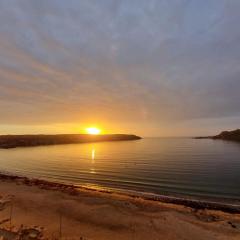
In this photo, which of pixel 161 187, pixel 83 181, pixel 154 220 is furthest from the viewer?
pixel 83 181

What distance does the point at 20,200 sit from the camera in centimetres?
2089

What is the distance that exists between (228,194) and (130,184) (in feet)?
38.4

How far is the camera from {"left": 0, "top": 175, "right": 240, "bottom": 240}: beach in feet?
45.1

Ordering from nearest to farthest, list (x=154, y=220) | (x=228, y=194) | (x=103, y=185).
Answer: (x=154, y=220) < (x=228, y=194) < (x=103, y=185)

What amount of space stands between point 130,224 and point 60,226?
428 cm

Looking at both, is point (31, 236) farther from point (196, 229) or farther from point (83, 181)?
point (83, 181)

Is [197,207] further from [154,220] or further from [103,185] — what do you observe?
[103,185]

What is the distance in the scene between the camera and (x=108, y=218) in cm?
1644

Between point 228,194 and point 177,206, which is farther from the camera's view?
point 228,194

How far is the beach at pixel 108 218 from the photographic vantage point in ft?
45.1

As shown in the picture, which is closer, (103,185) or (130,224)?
(130,224)

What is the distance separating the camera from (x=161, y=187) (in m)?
29.5

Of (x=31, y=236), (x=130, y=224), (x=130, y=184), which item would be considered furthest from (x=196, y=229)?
(x=130, y=184)

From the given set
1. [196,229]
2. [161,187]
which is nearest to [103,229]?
[196,229]
